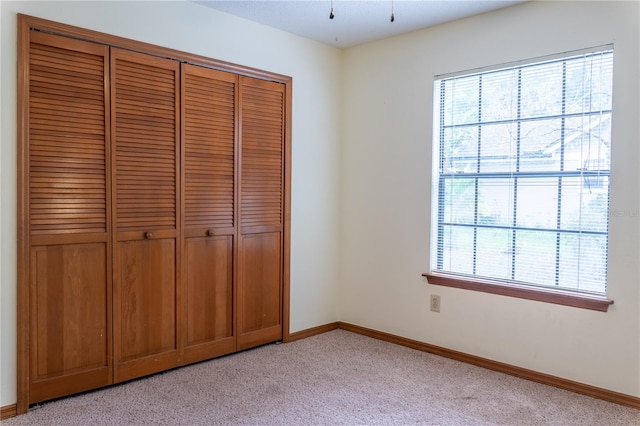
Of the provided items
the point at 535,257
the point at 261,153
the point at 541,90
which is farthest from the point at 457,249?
the point at 261,153

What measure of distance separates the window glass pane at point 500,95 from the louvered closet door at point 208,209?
170cm

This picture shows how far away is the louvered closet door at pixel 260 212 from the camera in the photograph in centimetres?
329

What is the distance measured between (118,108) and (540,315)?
2.79 metres

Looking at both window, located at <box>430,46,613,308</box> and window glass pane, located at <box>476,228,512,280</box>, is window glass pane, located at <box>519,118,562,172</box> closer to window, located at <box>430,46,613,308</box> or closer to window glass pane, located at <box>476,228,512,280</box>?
window, located at <box>430,46,613,308</box>

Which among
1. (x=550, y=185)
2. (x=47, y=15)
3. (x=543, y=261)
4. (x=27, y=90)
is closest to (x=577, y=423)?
(x=543, y=261)

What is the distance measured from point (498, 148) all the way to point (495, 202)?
1.16ft

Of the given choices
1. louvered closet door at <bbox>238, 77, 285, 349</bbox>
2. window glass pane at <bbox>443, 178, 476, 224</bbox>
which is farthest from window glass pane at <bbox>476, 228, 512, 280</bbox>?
louvered closet door at <bbox>238, 77, 285, 349</bbox>

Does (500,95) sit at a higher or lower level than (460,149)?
higher

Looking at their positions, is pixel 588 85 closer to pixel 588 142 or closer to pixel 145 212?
pixel 588 142

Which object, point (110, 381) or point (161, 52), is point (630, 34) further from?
point (110, 381)

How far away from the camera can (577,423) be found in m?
2.33

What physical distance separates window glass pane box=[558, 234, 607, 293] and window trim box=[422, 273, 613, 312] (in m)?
0.06

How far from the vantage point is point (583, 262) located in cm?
271

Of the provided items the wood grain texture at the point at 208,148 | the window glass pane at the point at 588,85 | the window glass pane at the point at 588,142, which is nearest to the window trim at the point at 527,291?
the window glass pane at the point at 588,142
